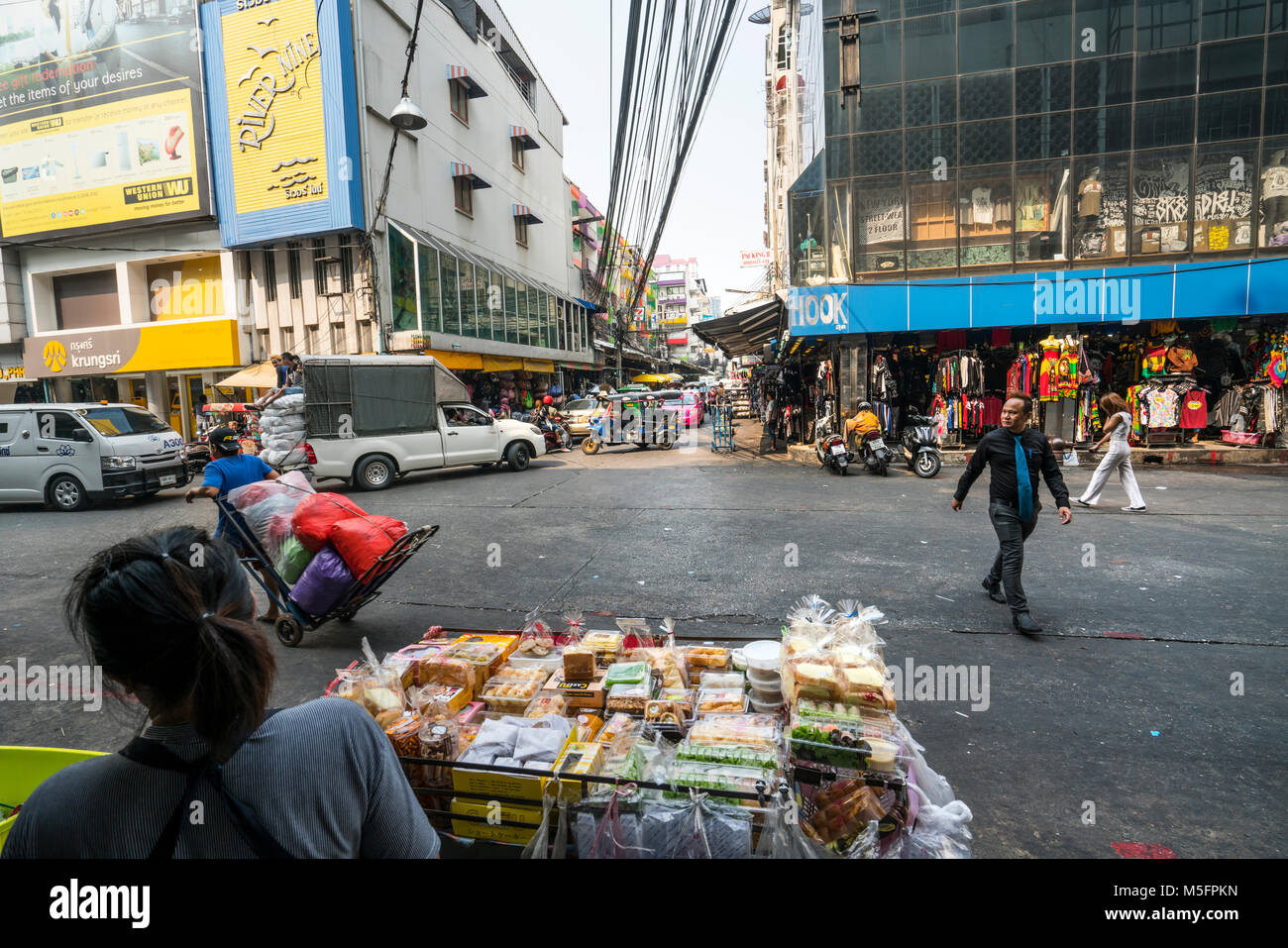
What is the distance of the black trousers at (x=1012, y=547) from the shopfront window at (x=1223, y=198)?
46.1ft

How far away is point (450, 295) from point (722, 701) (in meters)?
19.5

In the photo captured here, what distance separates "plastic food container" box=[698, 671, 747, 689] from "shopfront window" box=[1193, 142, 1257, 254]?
689 inches

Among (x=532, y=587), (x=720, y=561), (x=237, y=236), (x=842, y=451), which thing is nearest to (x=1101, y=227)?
(x=842, y=451)

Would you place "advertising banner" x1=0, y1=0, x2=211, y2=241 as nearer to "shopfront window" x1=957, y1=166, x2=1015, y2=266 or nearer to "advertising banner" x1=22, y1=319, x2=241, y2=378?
"advertising banner" x1=22, y1=319, x2=241, y2=378

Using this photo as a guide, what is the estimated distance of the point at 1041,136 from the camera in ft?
49.1

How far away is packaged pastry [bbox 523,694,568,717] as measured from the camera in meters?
Answer: 2.85

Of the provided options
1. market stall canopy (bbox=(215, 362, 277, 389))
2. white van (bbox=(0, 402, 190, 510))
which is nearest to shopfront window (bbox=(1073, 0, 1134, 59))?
market stall canopy (bbox=(215, 362, 277, 389))

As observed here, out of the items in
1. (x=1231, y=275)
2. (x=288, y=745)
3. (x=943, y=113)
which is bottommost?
(x=288, y=745)

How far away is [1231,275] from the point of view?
14.0 meters

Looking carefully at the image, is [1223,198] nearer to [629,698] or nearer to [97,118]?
[629,698]

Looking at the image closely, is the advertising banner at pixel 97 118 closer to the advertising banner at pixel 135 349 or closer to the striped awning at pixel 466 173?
the advertising banner at pixel 135 349

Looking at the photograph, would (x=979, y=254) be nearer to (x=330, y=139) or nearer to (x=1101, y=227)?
(x=1101, y=227)

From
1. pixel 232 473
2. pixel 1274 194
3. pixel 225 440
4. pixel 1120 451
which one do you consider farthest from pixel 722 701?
pixel 1274 194
